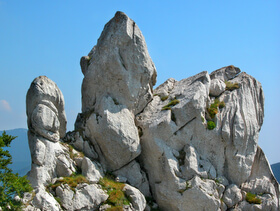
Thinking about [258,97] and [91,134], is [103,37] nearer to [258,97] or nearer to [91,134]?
[91,134]

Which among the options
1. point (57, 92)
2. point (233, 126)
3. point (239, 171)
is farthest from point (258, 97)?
point (57, 92)

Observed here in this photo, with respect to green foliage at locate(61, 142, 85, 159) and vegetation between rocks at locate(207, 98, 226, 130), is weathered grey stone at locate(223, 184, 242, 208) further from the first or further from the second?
green foliage at locate(61, 142, 85, 159)

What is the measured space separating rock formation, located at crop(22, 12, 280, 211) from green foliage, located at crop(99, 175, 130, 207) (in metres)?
0.07

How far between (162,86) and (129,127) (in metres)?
7.12

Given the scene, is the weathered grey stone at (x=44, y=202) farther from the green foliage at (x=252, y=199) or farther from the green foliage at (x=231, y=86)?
the green foliage at (x=231, y=86)

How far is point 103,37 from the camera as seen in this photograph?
27.2 m

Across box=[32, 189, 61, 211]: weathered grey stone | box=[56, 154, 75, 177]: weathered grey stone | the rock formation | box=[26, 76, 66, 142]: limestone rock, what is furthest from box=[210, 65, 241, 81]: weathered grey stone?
box=[32, 189, 61, 211]: weathered grey stone

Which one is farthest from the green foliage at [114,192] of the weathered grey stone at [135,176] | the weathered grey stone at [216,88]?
the weathered grey stone at [216,88]

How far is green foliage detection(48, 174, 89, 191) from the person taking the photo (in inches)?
843

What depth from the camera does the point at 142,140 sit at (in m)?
26.3

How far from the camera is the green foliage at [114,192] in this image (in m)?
22.0

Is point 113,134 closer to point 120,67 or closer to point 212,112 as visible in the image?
point 120,67

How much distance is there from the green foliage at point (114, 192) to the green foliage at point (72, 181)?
147cm

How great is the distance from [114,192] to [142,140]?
5.29 meters
